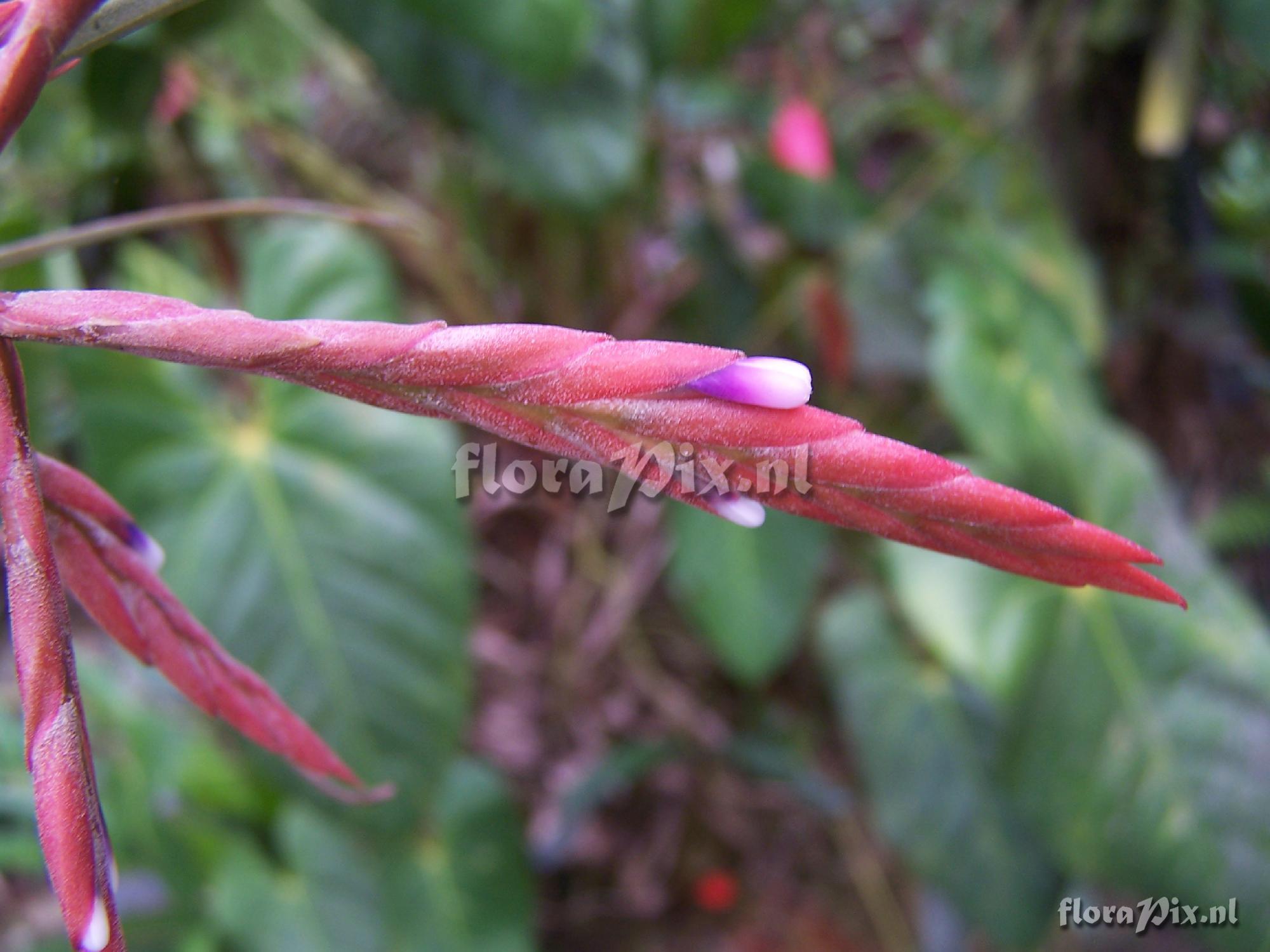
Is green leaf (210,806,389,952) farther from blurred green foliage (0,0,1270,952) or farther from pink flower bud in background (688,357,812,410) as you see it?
pink flower bud in background (688,357,812,410)

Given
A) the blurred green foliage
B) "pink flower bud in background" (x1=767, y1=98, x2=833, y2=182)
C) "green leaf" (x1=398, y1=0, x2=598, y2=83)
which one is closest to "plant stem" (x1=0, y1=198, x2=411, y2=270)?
the blurred green foliage

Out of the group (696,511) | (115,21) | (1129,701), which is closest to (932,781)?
(1129,701)

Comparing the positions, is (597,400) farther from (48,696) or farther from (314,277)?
(314,277)

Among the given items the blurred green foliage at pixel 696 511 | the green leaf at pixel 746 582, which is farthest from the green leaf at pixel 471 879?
the green leaf at pixel 746 582

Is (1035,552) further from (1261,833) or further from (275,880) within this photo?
(275,880)

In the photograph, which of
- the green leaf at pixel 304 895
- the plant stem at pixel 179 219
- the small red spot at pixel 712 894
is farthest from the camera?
the small red spot at pixel 712 894

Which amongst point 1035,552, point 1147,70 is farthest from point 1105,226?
point 1035,552

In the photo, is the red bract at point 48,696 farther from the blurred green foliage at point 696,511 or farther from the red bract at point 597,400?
the blurred green foliage at point 696,511
